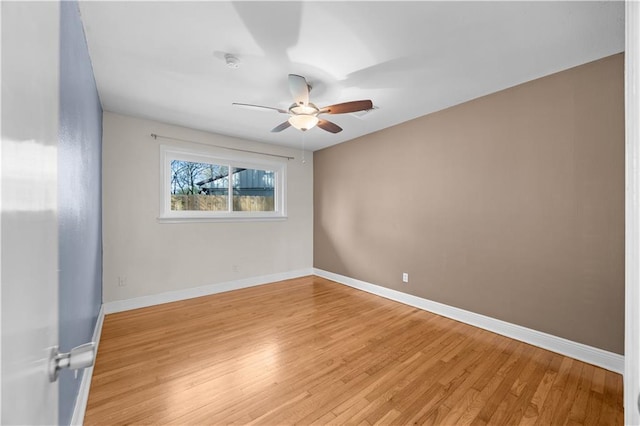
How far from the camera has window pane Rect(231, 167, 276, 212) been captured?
13.8 feet

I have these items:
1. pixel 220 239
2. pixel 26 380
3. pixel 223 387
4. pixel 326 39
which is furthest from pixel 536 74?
pixel 220 239

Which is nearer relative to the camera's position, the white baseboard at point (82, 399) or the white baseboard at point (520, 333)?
the white baseboard at point (82, 399)

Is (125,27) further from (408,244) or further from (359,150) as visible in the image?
(408,244)

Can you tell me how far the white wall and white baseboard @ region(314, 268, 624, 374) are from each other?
7.14ft

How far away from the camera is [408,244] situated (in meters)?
3.45

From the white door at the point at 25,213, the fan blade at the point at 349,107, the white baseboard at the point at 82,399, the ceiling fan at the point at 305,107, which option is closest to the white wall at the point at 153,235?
the white baseboard at the point at 82,399

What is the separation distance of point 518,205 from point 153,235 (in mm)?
4172

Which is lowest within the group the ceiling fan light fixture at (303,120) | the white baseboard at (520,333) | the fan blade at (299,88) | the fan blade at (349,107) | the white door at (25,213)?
the white baseboard at (520,333)

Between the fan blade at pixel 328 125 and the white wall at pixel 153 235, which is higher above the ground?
the fan blade at pixel 328 125

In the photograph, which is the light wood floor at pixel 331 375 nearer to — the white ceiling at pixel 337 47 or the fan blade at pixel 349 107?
the fan blade at pixel 349 107

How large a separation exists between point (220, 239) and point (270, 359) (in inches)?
88.5

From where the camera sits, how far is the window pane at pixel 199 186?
3.66 metres

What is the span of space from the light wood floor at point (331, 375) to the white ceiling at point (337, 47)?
7.91 feet

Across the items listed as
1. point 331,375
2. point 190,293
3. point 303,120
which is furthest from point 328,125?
point 190,293
